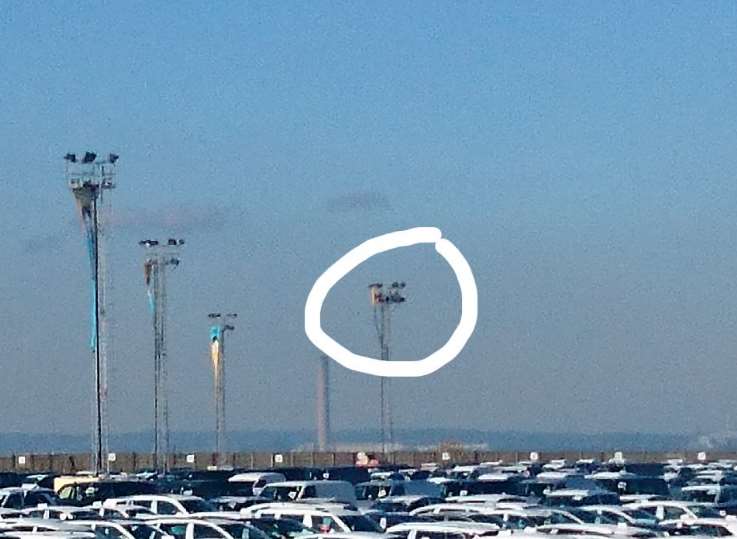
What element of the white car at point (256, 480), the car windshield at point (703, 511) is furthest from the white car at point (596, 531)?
the white car at point (256, 480)

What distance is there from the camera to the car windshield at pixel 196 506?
39000 millimetres

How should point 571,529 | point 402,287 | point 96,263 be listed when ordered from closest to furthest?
point 571,529 < point 96,263 < point 402,287

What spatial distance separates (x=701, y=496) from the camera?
44.9 m

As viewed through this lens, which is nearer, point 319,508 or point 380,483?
point 319,508

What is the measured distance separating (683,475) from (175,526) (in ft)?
108

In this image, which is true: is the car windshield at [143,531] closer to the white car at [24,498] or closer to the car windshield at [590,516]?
the car windshield at [590,516]

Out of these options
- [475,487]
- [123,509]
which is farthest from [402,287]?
[123,509]

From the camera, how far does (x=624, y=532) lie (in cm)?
2853

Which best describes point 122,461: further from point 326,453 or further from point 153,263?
point 153,263

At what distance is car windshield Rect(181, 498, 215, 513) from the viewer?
39000 millimetres

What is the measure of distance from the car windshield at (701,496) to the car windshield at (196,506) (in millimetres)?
11845

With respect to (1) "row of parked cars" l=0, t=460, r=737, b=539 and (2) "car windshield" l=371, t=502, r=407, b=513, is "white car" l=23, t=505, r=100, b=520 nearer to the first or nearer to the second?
(1) "row of parked cars" l=0, t=460, r=737, b=539

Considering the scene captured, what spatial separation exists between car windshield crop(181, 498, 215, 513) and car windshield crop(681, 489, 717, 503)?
11845 millimetres

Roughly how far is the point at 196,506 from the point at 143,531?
8.92 meters
